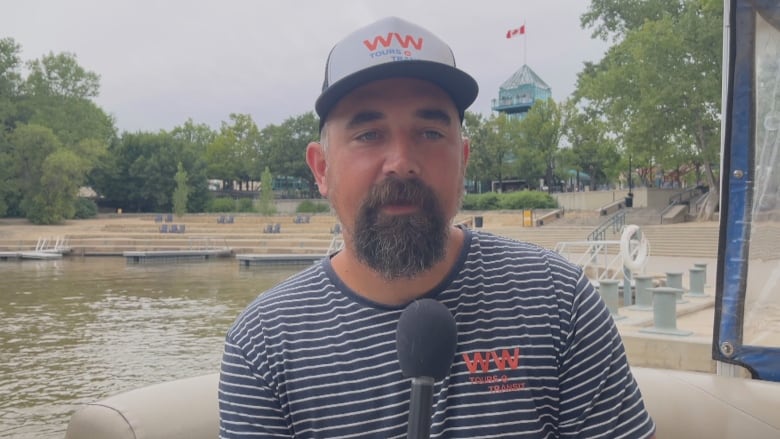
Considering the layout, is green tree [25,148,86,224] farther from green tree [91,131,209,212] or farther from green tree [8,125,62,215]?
green tree [91,131,209,212]

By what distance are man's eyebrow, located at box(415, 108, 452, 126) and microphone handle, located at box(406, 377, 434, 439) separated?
78 centimetres

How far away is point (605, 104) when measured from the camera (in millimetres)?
31609

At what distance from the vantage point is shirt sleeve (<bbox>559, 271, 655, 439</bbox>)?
1.54 metres

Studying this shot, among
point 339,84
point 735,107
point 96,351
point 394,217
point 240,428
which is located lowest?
point 96,351

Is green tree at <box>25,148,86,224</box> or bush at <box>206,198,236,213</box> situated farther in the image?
bush at <box>206,198,236,213</box>

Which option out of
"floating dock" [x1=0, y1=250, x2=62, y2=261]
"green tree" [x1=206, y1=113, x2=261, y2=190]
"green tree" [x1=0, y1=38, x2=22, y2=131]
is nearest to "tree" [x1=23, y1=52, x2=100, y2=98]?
"green tree" [x1=0, y1=38, x2=22, y2=131]

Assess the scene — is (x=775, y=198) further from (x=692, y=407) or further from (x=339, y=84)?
(x=339, y=84)

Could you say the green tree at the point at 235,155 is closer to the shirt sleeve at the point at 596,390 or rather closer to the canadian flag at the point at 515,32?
the canadian flag at the point at 515,32

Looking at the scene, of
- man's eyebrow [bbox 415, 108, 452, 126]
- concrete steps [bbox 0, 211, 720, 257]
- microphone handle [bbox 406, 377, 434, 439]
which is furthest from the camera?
concrete steps [bbox 0, 211, 720, 257]

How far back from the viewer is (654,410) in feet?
8.29

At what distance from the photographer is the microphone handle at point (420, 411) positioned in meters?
1.00

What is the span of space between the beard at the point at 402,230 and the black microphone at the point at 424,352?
0.33m

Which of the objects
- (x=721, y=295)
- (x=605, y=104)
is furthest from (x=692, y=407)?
(x=605, y=104)

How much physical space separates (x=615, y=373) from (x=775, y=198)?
1.84m
